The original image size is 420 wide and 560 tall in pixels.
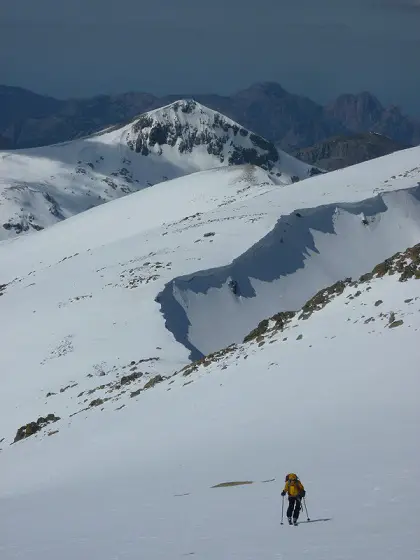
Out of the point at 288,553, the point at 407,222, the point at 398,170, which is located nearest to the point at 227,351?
the point at 288,553

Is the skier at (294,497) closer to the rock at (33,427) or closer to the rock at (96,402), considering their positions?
the rock at (96,402)

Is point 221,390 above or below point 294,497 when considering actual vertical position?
below

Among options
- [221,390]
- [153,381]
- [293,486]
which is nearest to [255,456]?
[293,486]

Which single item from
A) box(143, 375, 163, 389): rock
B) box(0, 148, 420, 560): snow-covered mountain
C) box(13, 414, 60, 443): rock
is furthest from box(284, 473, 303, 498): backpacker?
box(13, 414, 60, 443): rock

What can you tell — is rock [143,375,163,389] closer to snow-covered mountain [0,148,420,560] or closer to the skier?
snow-covered mountain [0,148,420,560]

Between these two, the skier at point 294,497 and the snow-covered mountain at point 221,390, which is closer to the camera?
the skier at point 294,497

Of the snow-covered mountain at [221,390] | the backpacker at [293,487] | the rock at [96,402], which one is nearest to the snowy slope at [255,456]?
the snow-covered mountain at [221,390]

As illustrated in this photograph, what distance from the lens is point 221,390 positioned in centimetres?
2661

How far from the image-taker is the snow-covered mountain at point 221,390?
13398 millimetres

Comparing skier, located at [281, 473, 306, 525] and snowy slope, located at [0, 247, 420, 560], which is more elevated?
skier, located at [281, 473, 306, 525]

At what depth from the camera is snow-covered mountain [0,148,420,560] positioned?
1340 centimetres

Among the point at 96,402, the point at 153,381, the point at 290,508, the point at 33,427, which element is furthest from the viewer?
the point at 96,402

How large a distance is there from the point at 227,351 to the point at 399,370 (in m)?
10.4

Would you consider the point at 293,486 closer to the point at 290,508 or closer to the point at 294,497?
the point at 294,497
